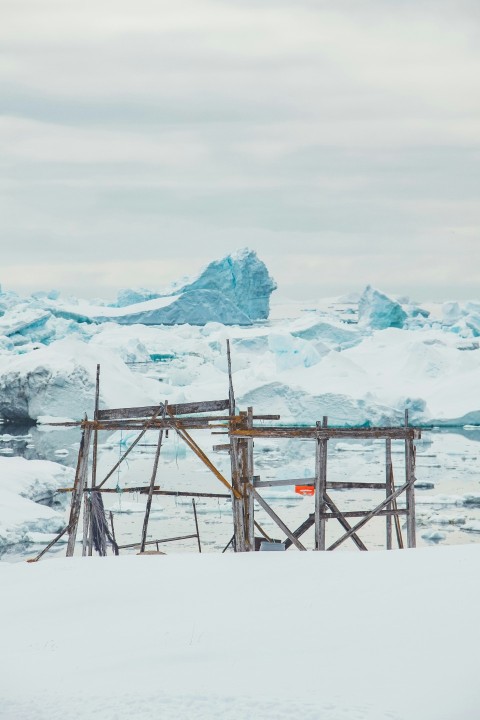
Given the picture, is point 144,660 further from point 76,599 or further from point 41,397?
point 41,397

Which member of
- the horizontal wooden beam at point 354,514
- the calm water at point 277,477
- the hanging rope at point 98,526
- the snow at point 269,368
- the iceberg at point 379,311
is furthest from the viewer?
the iceberg at point 379,311

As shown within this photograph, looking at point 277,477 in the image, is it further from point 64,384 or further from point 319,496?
point 64,384

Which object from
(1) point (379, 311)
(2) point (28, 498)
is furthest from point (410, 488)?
(1) point (379, 311)

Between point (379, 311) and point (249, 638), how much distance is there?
→ 49945 mm

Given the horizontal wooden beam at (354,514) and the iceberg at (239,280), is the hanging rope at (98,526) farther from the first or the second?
the iceberg at (239,280)

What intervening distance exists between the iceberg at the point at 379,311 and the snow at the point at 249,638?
1844 inches

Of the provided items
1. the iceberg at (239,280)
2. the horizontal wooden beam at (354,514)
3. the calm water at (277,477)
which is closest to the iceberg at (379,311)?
the iceberg at (239,280)

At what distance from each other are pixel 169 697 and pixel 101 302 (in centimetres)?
7686

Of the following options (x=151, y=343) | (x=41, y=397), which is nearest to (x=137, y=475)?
(x=41, y=397)

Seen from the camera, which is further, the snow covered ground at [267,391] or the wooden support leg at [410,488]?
the snow covered ground at [267,391]

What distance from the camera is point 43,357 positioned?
35.2 m

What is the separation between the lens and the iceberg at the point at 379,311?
181ft

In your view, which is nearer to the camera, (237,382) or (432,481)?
(432,481)

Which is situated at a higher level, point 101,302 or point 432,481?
point 101,302
